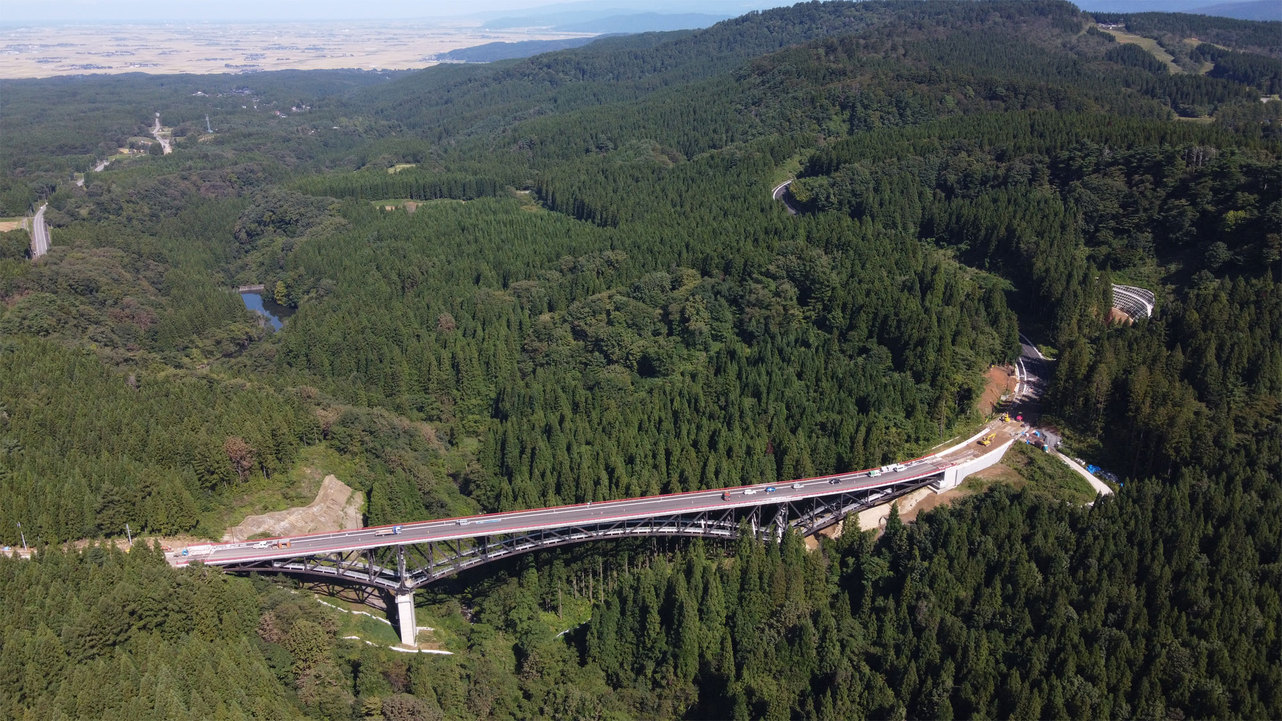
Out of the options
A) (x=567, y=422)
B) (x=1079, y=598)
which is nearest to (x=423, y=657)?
(x=567, y=422)

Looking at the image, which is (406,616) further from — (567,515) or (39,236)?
(39,236)

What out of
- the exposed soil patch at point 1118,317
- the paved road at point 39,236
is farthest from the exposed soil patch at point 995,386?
the paved road at point 39,236

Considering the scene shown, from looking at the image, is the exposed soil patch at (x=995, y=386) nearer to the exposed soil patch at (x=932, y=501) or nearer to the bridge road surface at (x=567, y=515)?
the bridge road surface at (x=567, y=515)

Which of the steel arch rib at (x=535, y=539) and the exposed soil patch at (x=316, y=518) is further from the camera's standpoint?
the exposed soil patch at (x=316, y=518)

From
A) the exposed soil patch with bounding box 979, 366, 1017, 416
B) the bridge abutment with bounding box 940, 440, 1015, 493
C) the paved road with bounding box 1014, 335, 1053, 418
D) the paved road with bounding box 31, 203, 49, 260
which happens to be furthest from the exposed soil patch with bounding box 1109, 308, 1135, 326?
the paved road with bounding box 31, 203, 49, 260

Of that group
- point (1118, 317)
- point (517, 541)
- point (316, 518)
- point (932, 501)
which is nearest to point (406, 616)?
point (517, 541)
